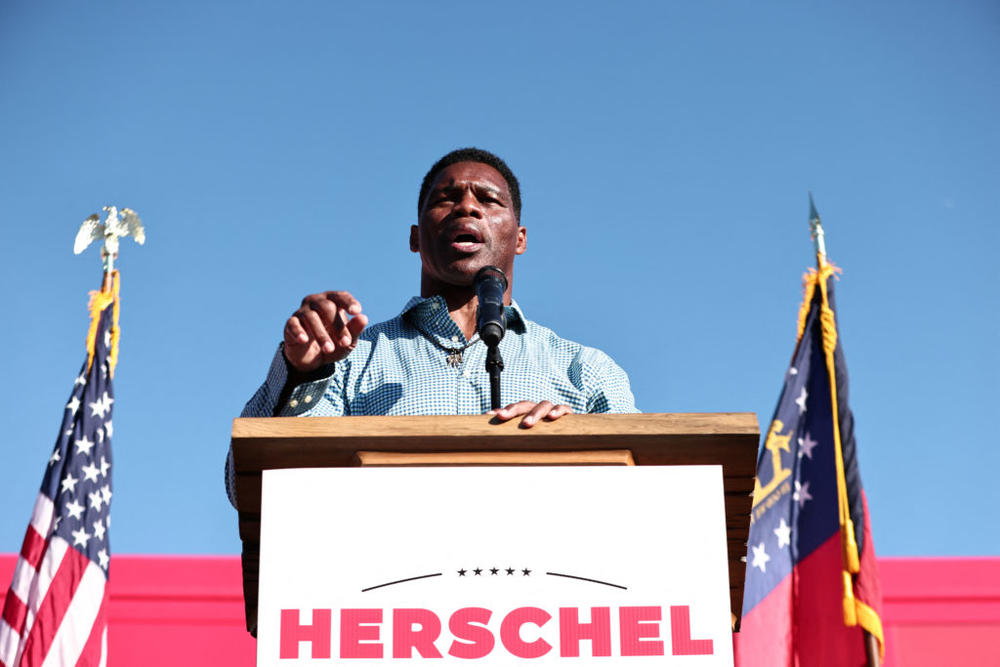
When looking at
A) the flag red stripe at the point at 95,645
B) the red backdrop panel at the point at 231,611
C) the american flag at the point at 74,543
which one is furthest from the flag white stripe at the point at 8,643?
the red backdrop panel at the point at 231,611

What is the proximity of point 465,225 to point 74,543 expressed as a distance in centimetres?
236

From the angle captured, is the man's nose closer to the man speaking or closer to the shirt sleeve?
the man speaking

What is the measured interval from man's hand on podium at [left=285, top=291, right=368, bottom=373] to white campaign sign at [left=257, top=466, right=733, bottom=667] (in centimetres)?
34

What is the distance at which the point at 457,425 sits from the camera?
64.2 inches

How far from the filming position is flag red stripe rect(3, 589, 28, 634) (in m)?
3.97

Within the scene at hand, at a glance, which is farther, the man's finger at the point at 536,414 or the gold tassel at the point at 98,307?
the gold tassel at the point at 98,307

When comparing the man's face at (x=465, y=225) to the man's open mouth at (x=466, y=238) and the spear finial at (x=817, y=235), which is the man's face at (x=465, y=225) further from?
the spear finial at (x=817, y=235)

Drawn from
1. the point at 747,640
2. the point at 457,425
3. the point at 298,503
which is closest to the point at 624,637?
the point at 457,425

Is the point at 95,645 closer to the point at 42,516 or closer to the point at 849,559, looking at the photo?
the point at 42,516

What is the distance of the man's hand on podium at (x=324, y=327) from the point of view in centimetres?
184

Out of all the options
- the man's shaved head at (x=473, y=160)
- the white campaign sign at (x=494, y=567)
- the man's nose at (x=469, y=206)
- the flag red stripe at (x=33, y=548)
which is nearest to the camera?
the white campaign sign at (x=494, y=567)

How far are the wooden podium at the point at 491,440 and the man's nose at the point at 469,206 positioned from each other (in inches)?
59.1

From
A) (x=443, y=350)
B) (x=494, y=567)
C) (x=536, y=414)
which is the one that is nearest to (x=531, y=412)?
(x=536, y=414)

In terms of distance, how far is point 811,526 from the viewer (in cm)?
466
